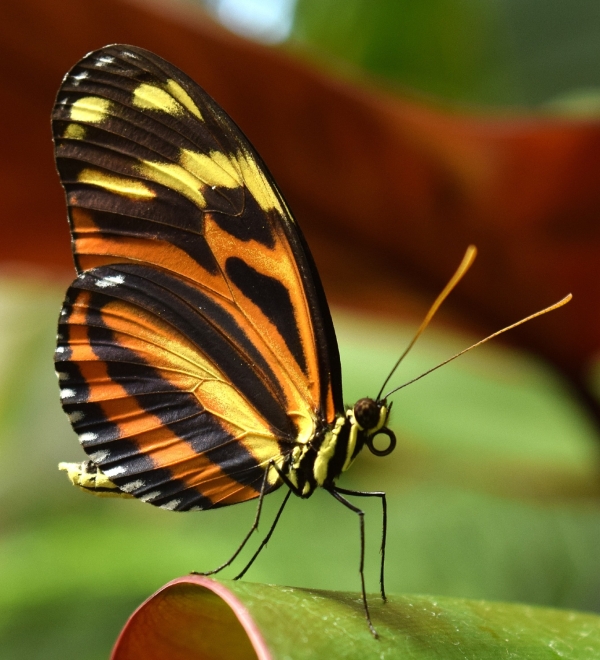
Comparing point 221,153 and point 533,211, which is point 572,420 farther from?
point 221,153

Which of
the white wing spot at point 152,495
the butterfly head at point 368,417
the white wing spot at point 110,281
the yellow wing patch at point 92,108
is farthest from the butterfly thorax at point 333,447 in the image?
the yellow wing patch at point 92,108

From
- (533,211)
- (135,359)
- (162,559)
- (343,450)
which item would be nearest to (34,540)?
(162,559)

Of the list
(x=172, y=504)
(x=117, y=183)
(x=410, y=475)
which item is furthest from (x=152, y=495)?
(x=410, y=475)

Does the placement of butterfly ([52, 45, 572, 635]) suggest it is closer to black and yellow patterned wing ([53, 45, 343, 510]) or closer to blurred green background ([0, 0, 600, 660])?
black and yellow patterned wing ([53, 45, 343, 510])

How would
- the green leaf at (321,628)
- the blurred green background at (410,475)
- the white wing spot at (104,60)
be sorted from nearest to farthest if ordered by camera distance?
1. the green leaf at (321,628)
2. the white wing spot at (104,60)
3. the blurred green background at (410,475)

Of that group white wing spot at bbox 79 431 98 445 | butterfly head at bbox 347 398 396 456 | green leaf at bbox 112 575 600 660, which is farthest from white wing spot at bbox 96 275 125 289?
green leaf at bbox 112 575 600 660

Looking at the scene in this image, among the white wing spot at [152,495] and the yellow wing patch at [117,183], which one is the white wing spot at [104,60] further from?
the white wing spot at [152,495]
